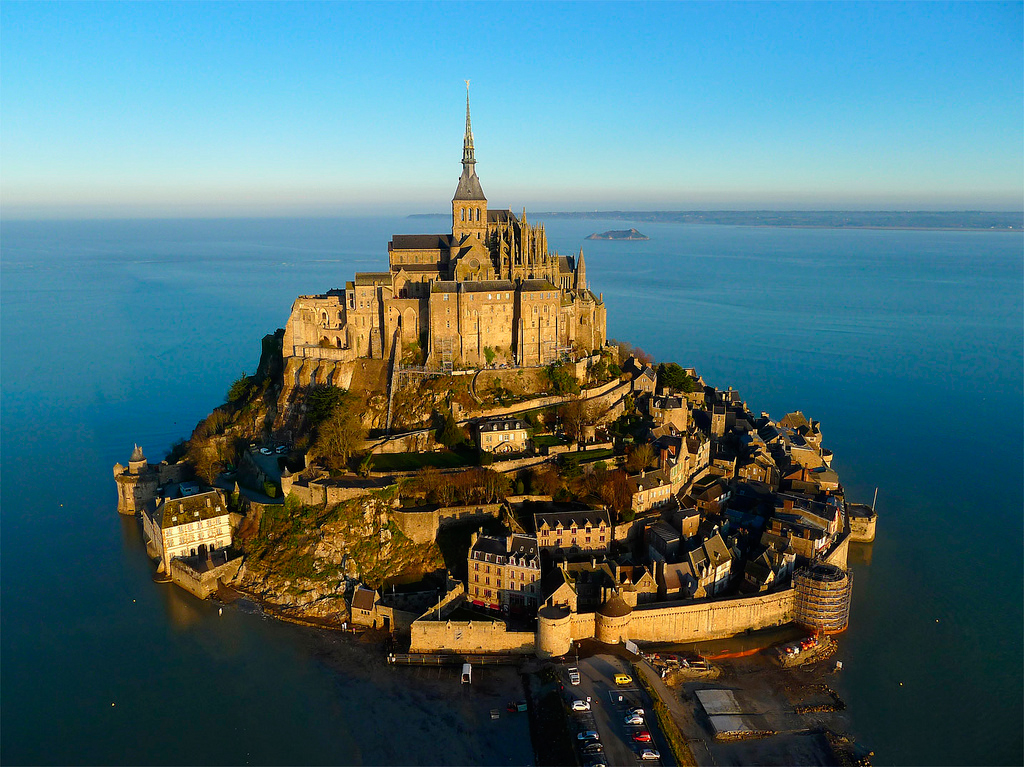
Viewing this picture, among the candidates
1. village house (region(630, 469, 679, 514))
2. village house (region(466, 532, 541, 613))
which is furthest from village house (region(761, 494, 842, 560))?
village house (region(466, 532, 541, 613))

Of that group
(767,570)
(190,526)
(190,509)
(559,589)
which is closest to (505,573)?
(559,589)

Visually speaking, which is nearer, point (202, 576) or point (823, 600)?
point (823, 600)

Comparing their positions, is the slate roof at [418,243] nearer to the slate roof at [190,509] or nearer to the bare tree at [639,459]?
the bare tree at [639,459]

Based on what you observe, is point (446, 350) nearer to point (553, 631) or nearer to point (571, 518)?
point (571, 518)

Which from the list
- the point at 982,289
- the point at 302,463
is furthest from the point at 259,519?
the point at 982,289

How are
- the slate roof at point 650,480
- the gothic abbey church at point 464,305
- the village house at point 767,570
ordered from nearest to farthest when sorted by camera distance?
the village house at point 767,570 < the slate roof at point 650,480 < the gothic abbey church at point 464,305

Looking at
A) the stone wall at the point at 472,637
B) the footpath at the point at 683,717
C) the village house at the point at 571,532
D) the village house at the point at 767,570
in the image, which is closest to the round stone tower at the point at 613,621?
→ the footpath at the point at 683,717
